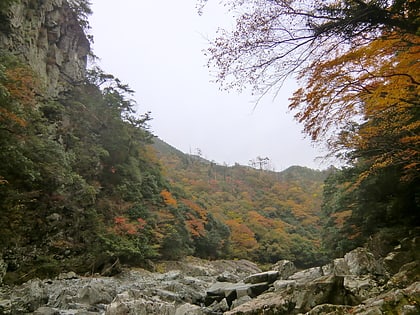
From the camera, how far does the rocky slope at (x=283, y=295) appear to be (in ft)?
13.5

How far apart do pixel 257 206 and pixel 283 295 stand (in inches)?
1679

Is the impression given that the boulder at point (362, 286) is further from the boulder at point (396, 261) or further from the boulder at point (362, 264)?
the boulder at point (396, 261)

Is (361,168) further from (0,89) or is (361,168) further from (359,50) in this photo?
(0,89)

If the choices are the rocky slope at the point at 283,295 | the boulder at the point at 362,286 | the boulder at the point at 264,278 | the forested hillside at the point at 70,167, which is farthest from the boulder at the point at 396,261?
the forested hillside at the point at 70,167

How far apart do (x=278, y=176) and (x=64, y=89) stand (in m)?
51.0

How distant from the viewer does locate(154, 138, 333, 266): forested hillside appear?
3353cm

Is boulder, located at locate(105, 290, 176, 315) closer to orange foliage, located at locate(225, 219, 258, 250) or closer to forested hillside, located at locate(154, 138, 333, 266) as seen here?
forested hillside, located at locate(154, 138, 333, 266)

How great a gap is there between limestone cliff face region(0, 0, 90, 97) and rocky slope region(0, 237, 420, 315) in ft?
41.3

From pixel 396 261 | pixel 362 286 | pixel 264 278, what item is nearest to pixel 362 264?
pixel 396 261

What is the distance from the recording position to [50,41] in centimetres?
2208

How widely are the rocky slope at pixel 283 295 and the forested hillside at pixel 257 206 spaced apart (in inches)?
514

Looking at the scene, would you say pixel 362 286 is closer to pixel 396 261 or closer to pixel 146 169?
pixel 396 261

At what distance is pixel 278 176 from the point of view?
66.6 metres

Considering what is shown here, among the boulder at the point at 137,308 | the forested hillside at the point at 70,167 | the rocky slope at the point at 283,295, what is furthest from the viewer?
the forested hillside at the point at 70,167
